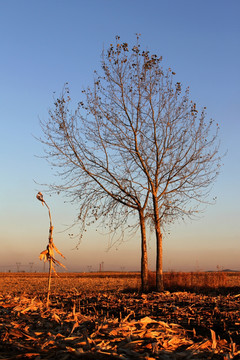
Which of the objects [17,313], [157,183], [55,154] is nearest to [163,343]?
[17,313]

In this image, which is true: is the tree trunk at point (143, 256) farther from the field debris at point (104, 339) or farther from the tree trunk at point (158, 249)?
the field debris at point (104, 339)

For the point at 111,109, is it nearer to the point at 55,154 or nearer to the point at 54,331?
the point at 55,154

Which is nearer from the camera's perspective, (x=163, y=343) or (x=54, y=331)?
(x=163, y=343)

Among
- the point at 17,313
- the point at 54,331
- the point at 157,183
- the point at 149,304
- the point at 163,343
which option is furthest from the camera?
the point at 157,183

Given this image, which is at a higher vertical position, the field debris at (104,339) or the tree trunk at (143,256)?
the tree trunk at (143,256)

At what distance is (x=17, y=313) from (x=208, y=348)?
12.4ft

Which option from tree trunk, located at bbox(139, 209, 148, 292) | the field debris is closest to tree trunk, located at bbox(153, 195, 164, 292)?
tree trunk, located at bbox(139, 209, 148, 292)

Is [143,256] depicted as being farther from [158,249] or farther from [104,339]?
[104,339]

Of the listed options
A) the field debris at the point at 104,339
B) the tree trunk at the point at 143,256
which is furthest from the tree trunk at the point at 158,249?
the field debris at the point at 104,339

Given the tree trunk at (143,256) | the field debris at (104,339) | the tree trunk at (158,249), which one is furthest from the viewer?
A: the tree trunk at (143,256)

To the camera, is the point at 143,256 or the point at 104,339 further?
the point at 143,256

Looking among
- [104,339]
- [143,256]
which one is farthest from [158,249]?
[104,339]

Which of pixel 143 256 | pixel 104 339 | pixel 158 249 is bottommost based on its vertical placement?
pixel 104 339

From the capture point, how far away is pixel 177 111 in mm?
17188
